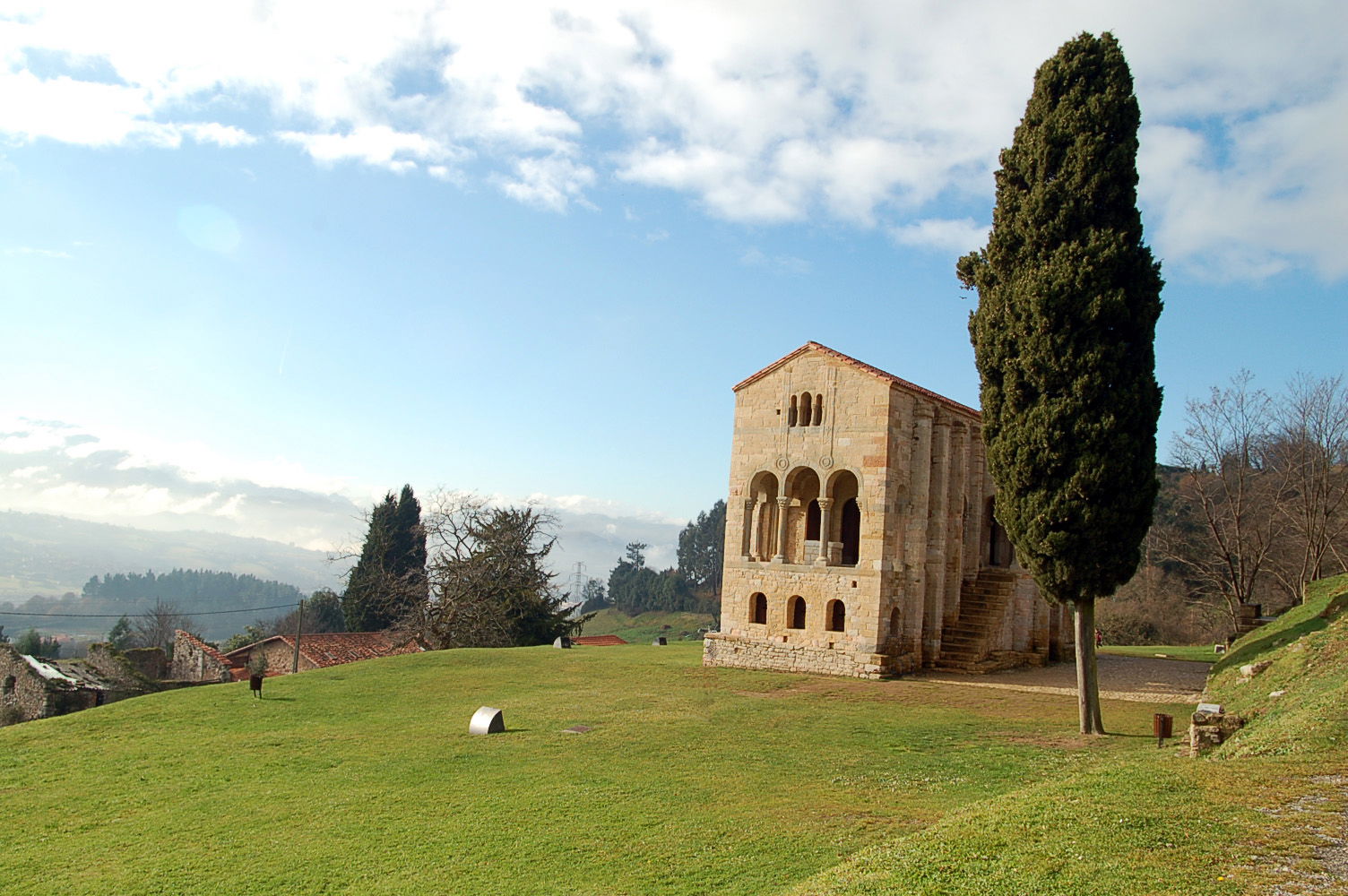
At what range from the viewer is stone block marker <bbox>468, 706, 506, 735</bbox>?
1825cm

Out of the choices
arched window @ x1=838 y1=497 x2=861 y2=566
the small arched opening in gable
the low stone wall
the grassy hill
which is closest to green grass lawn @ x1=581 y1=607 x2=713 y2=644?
arched window @ x1=838 y1=497 x2=861 y2=566

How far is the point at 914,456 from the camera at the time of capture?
2895 centimetres

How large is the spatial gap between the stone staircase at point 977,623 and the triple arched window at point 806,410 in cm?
862

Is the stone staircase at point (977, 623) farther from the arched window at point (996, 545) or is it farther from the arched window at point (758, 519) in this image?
the arched window at point (758, 519)

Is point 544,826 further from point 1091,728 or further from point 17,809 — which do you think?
point 1091,728

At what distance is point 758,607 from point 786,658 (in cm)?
246

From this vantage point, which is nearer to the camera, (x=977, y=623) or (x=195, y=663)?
(x=977, y=623)

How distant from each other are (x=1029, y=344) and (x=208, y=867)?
17.2m

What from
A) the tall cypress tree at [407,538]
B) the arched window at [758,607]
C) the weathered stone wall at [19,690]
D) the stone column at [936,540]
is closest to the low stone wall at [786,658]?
the arched window at [758,607]

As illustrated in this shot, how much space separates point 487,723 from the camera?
18297mm

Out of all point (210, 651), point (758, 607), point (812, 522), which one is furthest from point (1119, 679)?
point (210, 651)

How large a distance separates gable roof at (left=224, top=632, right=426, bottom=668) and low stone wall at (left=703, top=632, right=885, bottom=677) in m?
19.1

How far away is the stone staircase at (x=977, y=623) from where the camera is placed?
94.6 feet

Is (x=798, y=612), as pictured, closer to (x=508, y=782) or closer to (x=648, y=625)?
(x=508, y=782)
